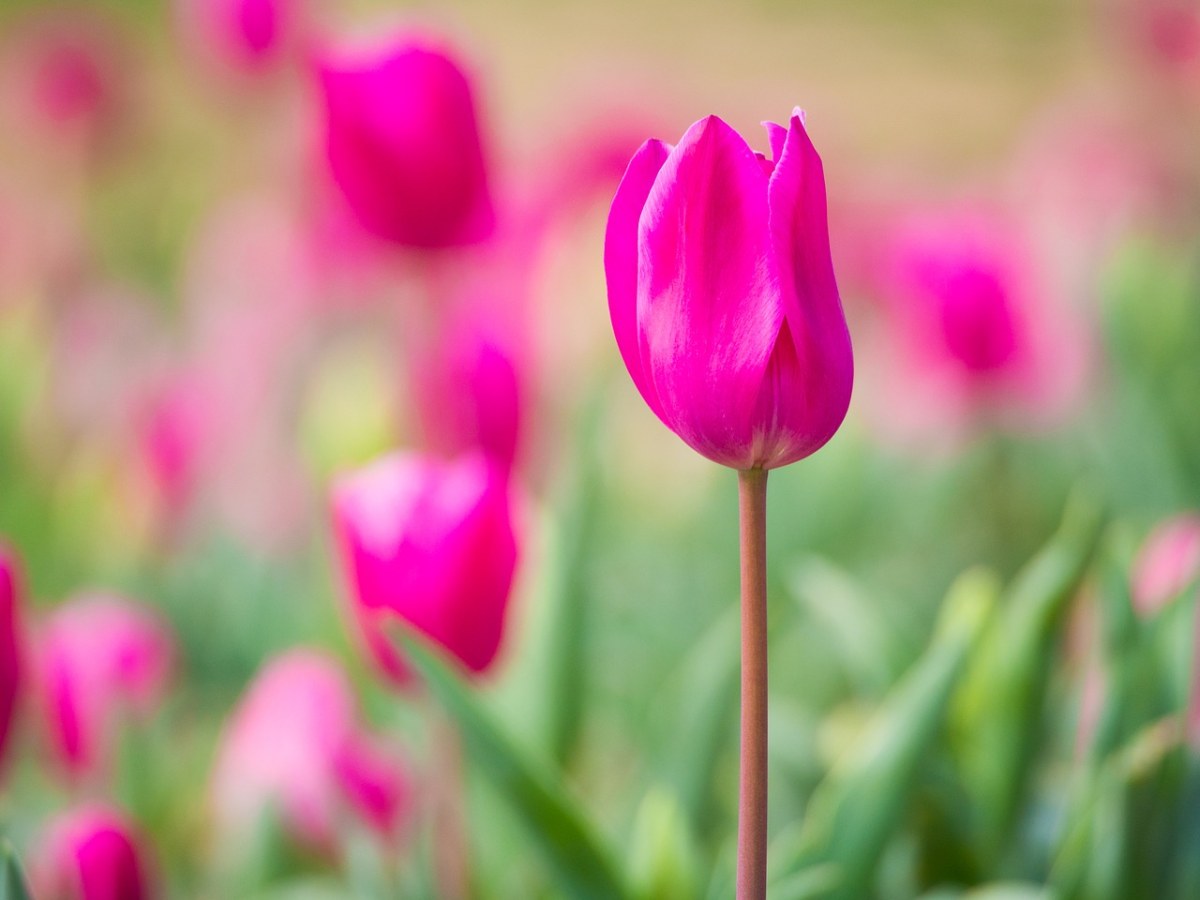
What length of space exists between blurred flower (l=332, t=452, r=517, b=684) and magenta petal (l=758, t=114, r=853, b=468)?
0.64ft

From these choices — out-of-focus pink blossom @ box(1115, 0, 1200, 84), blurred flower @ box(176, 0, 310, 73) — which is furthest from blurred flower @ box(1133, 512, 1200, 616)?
out-of-focus pink blossom @ box(1115, 0, 1200, 84)

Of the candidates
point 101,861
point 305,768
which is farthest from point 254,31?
point 101,861

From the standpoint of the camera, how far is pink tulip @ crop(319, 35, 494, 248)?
54cm

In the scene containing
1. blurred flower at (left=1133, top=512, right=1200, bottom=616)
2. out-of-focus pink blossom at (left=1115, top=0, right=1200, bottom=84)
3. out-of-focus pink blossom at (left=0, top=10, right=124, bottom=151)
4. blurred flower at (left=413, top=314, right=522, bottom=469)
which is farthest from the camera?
out-of-focus pink blossom at (left=0, top=10, right=124, bottom=151)

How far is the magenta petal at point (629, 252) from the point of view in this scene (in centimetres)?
28

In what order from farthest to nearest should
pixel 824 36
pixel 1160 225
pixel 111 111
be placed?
pixel 824 36 < pixel 111 111 < pixel 1160 225

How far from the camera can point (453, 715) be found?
1.20ft

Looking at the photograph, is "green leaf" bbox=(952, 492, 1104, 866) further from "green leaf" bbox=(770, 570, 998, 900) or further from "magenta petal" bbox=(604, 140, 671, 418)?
"magenta petal" bbox=(604, 140, 671, 418)

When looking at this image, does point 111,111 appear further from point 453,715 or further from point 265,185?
point 453,715

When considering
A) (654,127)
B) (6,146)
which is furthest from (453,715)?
(6,146)

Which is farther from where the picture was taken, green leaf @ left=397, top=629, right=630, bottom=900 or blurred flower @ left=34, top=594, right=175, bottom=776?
blurred flower @ left=34, top=594, right=175, bottom=776

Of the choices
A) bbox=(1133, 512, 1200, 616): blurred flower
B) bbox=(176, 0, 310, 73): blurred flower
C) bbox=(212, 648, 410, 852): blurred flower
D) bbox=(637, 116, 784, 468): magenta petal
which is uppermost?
bbox=(176, 0, 310, 73): blurred flower

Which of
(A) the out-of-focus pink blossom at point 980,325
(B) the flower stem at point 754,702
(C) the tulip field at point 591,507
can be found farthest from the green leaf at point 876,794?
(A) the out-of-focus pink blossom at point 980,325

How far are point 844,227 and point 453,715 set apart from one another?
1075mm
